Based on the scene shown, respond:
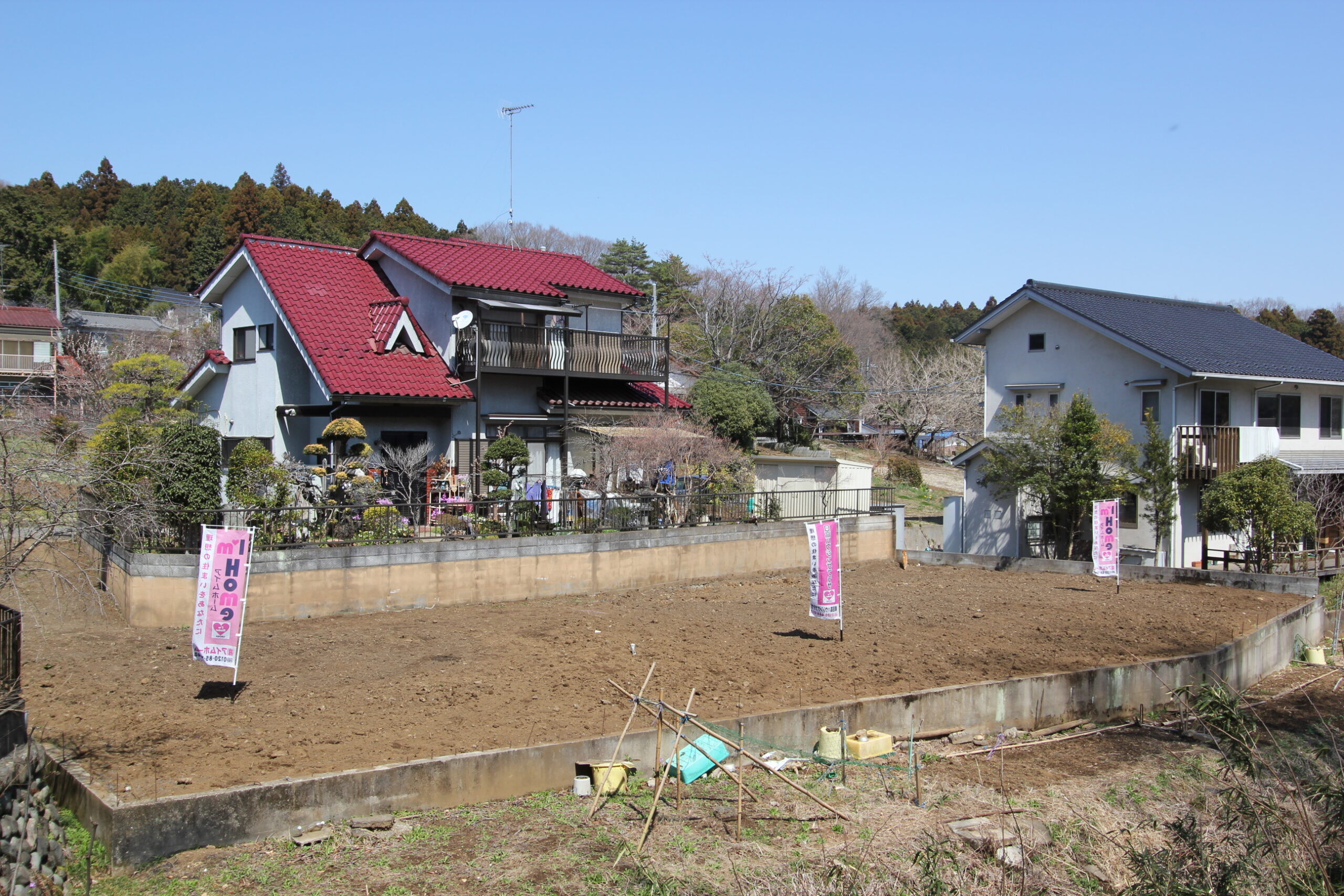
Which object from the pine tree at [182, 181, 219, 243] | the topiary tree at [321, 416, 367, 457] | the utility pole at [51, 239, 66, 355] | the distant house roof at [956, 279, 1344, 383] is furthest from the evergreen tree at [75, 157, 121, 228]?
the distant house roof at [956, 279, 1344, 383]

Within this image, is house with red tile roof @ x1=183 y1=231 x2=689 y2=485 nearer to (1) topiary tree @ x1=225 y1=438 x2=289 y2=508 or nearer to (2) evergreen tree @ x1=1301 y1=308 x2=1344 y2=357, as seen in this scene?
(1) topiary tree @ x1=225 y1=438 x2=289 y2=508

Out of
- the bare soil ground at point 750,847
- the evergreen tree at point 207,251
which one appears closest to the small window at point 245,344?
the bare soil ground at point 750,847

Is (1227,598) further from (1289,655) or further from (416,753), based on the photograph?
(416,753)

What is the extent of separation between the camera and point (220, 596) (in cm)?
1038

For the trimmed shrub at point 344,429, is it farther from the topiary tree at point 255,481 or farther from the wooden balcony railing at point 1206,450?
the wooden balcony railing at point 1206,450

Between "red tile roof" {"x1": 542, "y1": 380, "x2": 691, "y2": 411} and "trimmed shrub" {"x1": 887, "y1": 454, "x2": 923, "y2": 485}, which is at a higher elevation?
"red tile roof" {"x1": 542, "y1": 380, "x2": 691, "y2": 411}

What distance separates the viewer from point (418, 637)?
523 inches

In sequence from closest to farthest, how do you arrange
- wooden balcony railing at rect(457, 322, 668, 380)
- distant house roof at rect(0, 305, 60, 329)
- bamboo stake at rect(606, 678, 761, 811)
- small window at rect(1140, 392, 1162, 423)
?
bamboo stake at rect(606, 678, 761, 811), wooden balcony railing at rect(457, 322, 668, 380), small window at rect(1140, 392, 1162, 423), distant house roof at rect(0, 305, 60, 329)

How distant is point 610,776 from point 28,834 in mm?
Result: 4265

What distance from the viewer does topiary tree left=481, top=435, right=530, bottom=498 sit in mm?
18312

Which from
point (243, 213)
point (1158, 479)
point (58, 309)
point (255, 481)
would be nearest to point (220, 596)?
point (255, 481)

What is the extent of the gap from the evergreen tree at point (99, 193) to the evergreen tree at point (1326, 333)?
65.0m

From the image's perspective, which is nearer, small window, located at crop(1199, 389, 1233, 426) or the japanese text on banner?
the japanese text on banner

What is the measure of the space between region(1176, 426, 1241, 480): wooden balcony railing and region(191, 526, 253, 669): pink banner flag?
1985 centimetres
